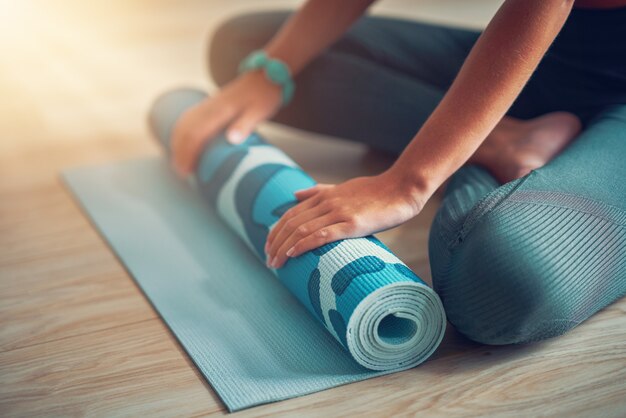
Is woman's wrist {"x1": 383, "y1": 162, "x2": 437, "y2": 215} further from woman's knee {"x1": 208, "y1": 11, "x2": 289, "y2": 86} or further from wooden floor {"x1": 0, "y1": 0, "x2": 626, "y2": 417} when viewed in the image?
woman's knee {"x1": 208, "y1": 11, "x2": 289, "y2": 86}

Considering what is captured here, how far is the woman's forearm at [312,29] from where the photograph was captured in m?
1.67

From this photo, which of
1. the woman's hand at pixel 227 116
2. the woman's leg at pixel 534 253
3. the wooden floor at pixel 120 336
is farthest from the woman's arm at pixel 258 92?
the woman's leg at pixel 534 253

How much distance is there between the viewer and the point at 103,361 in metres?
1.20

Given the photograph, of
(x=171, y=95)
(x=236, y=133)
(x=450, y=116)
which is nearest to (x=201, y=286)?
(x=236, y=133)

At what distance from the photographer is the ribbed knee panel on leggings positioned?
1104 mm

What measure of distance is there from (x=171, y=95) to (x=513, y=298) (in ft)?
3.44

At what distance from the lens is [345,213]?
122 cm

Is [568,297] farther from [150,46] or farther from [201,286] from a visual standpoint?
[150,46]

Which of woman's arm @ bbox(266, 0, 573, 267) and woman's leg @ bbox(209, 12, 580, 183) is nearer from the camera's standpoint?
woman's arm @ bbox(266, 0, 573, 267)

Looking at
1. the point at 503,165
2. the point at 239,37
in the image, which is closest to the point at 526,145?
the point at 503,165

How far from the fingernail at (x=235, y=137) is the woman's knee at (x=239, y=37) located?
15.9 inches

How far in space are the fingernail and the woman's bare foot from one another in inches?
17.4

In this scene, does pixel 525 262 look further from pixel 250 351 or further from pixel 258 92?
pixel 258 92

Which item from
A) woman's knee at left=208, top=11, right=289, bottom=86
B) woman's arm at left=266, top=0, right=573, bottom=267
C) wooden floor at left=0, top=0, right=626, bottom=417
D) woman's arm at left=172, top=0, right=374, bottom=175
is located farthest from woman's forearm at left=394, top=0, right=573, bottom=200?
woman's knee at left=208, top=11, right=289, bottom=86
